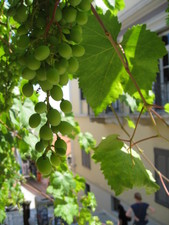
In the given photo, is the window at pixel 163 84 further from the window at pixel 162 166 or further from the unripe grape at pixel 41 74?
the unripe grape at pixel 41 74

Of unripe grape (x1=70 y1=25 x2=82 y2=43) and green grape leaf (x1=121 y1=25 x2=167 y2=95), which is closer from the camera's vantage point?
unripe grape (x1=70 y1=25 x2=82 y2=43)

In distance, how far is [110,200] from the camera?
22.3 feet

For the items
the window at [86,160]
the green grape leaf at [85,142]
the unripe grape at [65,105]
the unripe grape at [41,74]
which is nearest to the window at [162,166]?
the green grape leaf at [85,142]

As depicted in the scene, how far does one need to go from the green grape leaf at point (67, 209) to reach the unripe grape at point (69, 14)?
172 cm

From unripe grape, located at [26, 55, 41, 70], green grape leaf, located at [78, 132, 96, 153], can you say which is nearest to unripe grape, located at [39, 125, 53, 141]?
unripe grape, located at [26, 55, 41, 70]

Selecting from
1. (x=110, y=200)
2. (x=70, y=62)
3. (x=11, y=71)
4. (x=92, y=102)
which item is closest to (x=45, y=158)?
(x=70, y=62)

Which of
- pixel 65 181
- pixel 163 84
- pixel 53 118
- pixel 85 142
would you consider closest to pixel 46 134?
pixel 53 118

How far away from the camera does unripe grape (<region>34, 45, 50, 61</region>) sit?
1.51ft

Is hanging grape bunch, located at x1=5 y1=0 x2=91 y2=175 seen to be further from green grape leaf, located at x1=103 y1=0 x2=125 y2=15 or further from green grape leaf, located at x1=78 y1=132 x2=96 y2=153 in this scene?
green grape leaf, located at x1=78 y1=132 x2=96 y2=153

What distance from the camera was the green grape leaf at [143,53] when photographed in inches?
28.5

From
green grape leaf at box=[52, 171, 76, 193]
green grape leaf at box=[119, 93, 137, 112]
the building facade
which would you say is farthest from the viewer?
the building facade

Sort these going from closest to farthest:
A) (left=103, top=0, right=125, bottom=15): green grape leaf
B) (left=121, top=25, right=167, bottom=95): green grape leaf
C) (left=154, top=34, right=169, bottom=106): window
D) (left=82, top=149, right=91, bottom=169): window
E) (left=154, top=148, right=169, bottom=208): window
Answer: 1. (left=121, top=25, right=167, bottom=95): green grape leaf
2. (left=103, top=0, right=125, bottom=15): green grape leaf
3. (left=154, top=148, right=169, bottom=208): window
4. (left=154, top=34, right=169, bottom=106): window
5. (left=82, top=149, right=91, bottom=169): window

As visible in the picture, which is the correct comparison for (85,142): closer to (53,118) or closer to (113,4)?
(113,4)

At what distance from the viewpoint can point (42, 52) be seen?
1.51 ft
